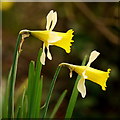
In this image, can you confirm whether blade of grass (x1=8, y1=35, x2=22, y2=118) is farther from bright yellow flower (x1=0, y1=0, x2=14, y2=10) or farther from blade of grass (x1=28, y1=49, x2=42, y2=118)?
bright yellow flower (x1=0, y1=0, x2=14, y2=10)

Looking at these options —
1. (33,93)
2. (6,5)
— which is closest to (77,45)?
(6,5)

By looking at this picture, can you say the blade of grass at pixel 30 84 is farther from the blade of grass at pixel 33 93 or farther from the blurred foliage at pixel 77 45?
the blurred foliage at pixel 77 45

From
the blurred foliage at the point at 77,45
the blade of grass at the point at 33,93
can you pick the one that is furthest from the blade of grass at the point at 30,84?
the blurred foliage at the point at 77,45

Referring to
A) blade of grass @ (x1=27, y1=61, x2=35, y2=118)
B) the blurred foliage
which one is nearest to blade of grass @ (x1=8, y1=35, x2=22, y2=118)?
blade of grass @ (x1=27, y1=61, x2=35, y2=118)

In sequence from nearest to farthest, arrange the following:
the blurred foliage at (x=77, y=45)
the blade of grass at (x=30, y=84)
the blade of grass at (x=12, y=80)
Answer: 1. the blade of grass at (x=12, y=80)
2. the blade of grass at (x=30, y=84)
3. the blurred foliage at (x=77, y=45)

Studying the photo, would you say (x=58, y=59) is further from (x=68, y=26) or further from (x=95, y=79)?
(x=95, y=79)

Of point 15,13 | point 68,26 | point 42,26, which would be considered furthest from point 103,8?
point 15,13

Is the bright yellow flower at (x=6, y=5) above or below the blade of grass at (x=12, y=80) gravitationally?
above

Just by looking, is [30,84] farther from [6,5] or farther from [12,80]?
[6,5]
